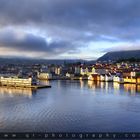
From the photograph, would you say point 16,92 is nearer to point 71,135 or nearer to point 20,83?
point 20,83

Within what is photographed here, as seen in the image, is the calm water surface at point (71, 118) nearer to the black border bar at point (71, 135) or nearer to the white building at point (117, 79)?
the black border bar at point (71, 135)

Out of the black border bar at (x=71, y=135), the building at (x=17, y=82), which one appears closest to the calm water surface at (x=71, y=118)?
the black border bar at (x=71, y=135)

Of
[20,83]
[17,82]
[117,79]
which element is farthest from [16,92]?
[117,79]

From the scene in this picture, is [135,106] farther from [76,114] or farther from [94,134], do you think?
[94,134]

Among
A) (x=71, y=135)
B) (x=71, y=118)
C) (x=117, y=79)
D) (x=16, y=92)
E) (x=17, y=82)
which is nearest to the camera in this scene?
(x=71, y=135)

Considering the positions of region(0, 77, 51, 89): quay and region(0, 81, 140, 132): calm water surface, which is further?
region(0, 77, 51, 89): quay

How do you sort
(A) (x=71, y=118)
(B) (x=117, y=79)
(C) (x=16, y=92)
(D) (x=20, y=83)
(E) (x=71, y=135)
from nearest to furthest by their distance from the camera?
(E) (x=71, y=135) < (A) (x=71, y=118) < (C) (x=16, y=92) < (D) (x=20, y=83) < (B) (x=117, y=79)

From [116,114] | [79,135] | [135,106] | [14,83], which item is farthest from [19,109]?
[14,83]

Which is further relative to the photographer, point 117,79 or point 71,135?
point 117,79

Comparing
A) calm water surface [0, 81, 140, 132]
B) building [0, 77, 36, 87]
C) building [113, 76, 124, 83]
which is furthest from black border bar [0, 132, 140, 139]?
building [113, 76, 124, 83]

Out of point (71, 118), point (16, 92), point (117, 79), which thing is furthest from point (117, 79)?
point (71, 118)

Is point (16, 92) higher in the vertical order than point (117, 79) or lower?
lower

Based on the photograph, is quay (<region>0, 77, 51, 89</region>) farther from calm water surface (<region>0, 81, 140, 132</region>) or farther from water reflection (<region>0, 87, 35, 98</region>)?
calm water surface (<region>0, 81, 140, 132</region>)

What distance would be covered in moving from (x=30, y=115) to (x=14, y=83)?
9.15m
